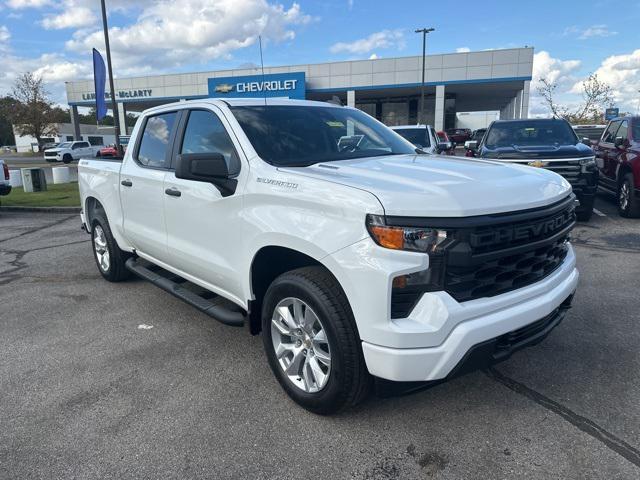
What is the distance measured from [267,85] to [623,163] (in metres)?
29.5

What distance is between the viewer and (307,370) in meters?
3.00

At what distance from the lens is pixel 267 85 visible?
3525 cm

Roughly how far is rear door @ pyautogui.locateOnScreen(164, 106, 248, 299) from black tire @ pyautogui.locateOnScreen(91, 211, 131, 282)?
5.29ft

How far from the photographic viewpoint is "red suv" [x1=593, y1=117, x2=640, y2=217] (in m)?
8.58

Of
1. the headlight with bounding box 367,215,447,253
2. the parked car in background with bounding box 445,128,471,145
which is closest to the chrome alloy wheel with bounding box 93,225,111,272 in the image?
the headlight with bounding box 367,215,447,253

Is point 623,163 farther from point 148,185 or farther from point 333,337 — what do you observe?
point 333,337

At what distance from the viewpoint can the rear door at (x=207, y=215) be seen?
3.43 meters

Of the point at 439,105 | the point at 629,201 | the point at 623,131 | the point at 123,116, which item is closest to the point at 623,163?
the point at 629,201

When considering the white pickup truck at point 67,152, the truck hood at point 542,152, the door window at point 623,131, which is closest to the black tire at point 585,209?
the truck hood at point 542,152

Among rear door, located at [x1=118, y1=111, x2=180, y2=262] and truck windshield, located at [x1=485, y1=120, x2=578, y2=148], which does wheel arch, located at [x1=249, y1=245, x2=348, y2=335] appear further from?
truck windshield, located at [x1=485, y1=120, x2=578, y2=148]

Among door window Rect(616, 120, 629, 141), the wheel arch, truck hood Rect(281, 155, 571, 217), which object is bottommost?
the wheel arch

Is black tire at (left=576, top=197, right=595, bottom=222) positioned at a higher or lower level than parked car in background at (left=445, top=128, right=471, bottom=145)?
lower

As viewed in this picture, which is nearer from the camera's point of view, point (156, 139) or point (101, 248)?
point (156, 139)

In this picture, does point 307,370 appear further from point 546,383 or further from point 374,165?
point 546,383
